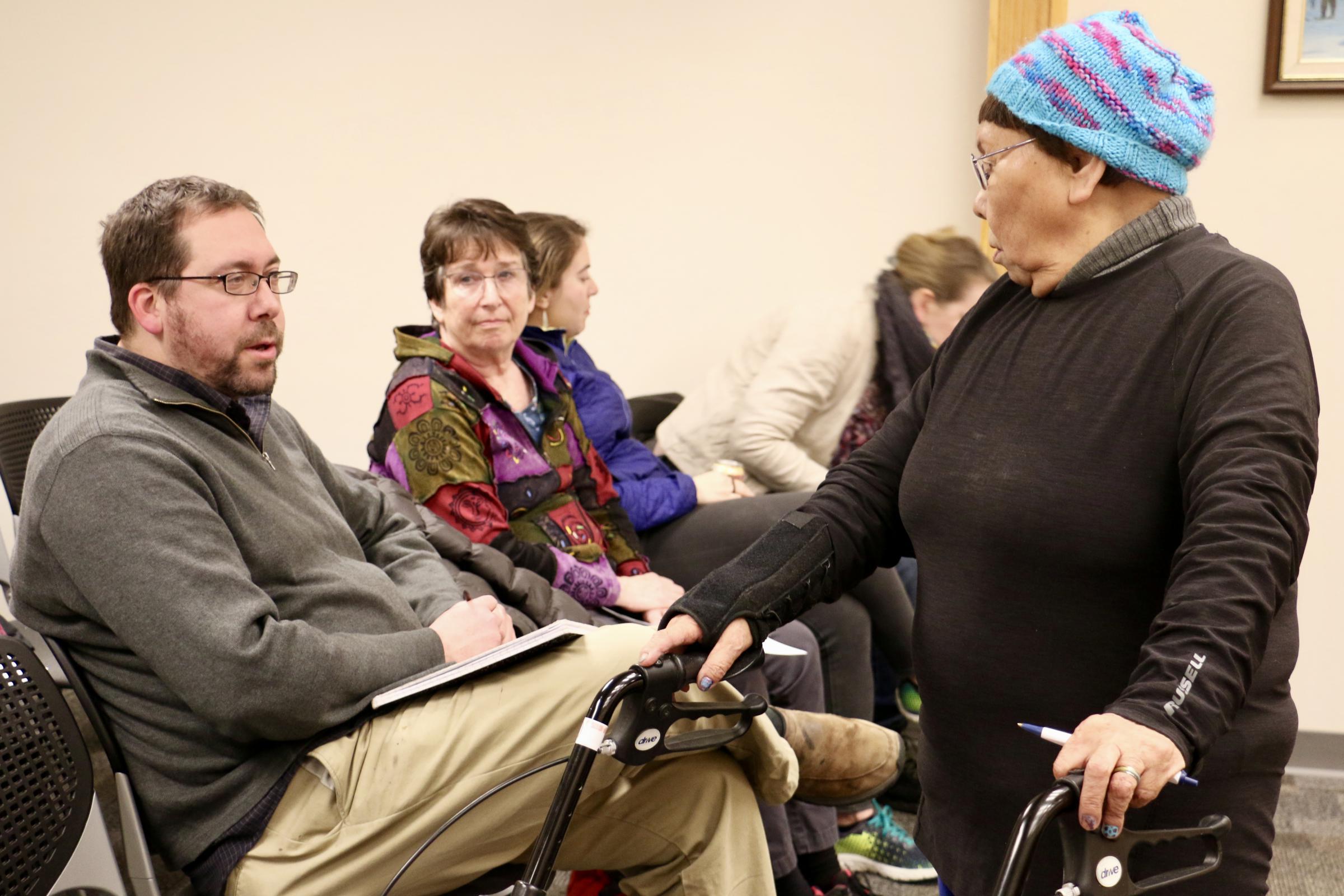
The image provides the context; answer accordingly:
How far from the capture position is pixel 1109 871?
0.93 metres

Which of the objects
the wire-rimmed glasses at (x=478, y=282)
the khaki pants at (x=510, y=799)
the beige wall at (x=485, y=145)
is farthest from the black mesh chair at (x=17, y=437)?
the beige wall at (x=485, y=145)

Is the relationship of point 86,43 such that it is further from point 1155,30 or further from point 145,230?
point 1155,30

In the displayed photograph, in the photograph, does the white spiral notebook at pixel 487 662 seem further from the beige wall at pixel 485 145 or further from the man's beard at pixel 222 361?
the beige wall at pixel 485 145

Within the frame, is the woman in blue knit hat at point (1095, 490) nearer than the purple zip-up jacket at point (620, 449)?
Yes

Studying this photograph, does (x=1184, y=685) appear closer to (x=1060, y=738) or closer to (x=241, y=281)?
(x=1060, y=738)

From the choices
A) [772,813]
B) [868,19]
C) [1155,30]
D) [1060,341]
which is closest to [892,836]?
[772,813]

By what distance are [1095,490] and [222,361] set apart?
118 centimetres

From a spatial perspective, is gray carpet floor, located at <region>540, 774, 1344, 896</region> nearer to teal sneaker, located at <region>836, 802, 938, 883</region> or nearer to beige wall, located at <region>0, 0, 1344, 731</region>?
teal sneaker, located at <region>836, 802, 938, 883</region>

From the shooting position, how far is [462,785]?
145cm

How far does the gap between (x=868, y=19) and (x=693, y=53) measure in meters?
0.50

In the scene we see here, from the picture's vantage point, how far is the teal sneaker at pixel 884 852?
2.32 meters

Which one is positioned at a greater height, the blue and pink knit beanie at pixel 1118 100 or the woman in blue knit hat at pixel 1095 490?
the blue and pink knit beanie at pixel 1118 100

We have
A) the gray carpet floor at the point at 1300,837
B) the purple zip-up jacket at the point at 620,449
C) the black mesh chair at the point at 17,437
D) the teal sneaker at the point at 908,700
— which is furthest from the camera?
the teal sneaker at the point at 908,700

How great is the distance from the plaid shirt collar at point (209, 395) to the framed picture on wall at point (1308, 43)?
7.75 feet
